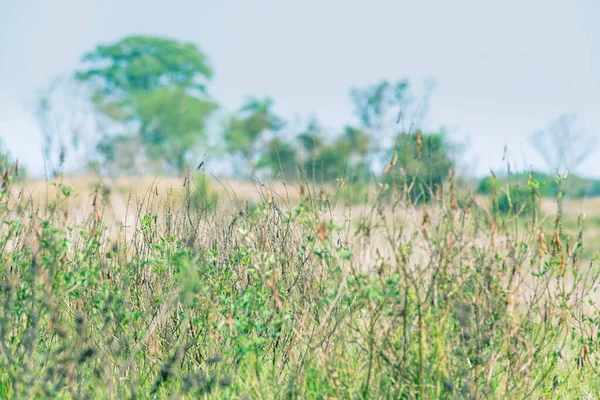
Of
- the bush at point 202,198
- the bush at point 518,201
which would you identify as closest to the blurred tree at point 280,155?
the bush at point 202,198

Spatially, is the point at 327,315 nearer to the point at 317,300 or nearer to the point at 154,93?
the point at 317,300

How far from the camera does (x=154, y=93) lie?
42281 mm

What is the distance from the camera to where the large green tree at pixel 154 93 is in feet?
136

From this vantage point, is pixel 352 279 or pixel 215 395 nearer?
pixel 352 279

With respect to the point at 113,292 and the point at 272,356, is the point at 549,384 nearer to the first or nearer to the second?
the point at 272,356

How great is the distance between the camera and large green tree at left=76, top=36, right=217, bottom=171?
41469 mm

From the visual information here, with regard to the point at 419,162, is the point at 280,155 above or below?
above

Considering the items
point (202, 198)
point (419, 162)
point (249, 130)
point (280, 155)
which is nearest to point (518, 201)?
point (419, 162)

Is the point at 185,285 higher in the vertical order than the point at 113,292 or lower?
higher

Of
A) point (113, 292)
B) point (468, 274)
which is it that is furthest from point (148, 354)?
point (468, 274)

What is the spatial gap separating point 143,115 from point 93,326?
1534 inches

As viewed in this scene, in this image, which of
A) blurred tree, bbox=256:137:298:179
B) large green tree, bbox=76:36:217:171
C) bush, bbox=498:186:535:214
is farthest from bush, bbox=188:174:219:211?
large green tree, bbox=76:36:217:171

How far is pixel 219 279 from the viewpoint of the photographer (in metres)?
3.90

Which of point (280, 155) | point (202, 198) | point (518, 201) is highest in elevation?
point (280, 155)
